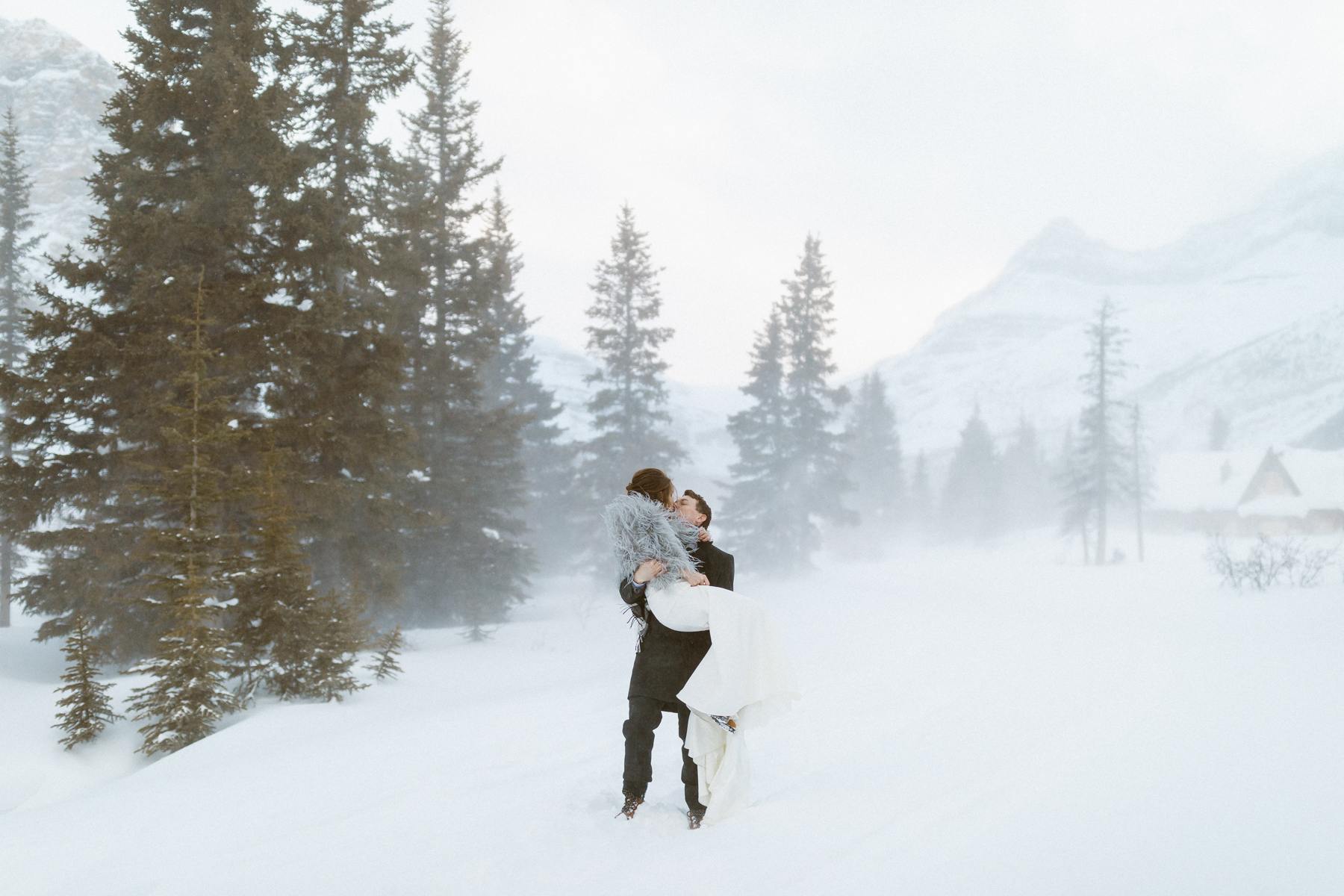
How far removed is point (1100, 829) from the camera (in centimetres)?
414

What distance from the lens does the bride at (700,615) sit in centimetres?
465

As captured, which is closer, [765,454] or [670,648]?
[670,648]

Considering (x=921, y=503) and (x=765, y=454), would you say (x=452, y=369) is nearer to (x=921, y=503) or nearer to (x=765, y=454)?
(x=765, y=454)

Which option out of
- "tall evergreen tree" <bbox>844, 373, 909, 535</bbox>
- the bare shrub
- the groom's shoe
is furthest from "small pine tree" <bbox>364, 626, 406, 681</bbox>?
"tall evergreen tree" <bbox>844, 373, 909, 535</bbox>

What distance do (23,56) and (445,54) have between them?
107 m

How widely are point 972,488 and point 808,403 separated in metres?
32.9

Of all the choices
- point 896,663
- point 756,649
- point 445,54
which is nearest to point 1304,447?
point 896,663

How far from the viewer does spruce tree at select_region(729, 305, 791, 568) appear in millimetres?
35969

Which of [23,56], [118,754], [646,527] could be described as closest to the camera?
[646,527]

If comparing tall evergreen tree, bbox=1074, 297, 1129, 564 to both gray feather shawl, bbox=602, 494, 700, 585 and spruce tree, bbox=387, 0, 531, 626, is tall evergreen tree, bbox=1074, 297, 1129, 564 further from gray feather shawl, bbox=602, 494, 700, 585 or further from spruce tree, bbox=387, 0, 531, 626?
gray feather shawl, bbox=602, 494, 700, 585

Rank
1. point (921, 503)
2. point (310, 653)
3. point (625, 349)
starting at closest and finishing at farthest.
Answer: point (310, 653) < point (625, 349) < point (921, 503)

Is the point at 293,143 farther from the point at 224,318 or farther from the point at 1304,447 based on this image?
the point at 1304,447

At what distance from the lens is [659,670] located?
15.6 feet

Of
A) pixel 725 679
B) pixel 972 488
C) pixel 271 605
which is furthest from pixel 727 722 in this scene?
pixel 972 488
